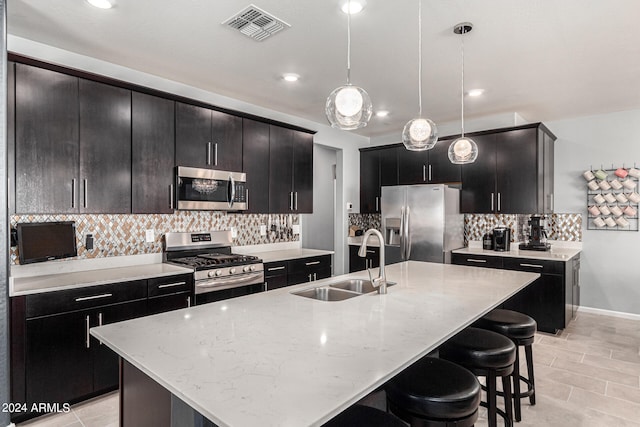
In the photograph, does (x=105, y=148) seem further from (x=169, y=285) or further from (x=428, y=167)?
(x=428, y=167)

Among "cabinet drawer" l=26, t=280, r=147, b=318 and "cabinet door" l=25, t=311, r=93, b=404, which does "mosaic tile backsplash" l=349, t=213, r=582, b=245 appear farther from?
"cabinet door" l=25, t=311, r=93, b=404

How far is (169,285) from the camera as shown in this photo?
3020 millimetres

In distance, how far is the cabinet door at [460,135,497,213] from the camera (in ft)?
15.4

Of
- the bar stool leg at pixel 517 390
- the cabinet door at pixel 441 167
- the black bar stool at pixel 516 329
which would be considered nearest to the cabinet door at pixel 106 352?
Answer: the black bar stool at pixel 516 329

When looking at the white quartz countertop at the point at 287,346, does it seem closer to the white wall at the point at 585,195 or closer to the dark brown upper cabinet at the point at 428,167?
the dark brown upper cabinet at the point at 428,167

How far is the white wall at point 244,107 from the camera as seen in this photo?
114 inches

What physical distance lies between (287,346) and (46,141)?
8.04ft

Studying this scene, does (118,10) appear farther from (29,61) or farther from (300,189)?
(300,189)

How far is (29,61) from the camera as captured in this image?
2549 millimetres

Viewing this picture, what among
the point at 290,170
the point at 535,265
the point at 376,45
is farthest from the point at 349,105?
the point at 535,265

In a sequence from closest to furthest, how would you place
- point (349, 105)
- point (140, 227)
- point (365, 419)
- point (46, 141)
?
point (365, 419) → point (349, 105) → point (46, 141) → point (140, 227)

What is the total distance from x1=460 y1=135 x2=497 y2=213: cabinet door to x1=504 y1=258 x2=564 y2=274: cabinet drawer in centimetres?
74

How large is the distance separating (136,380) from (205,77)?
2.87 meters

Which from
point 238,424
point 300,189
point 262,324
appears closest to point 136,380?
point 262,324
